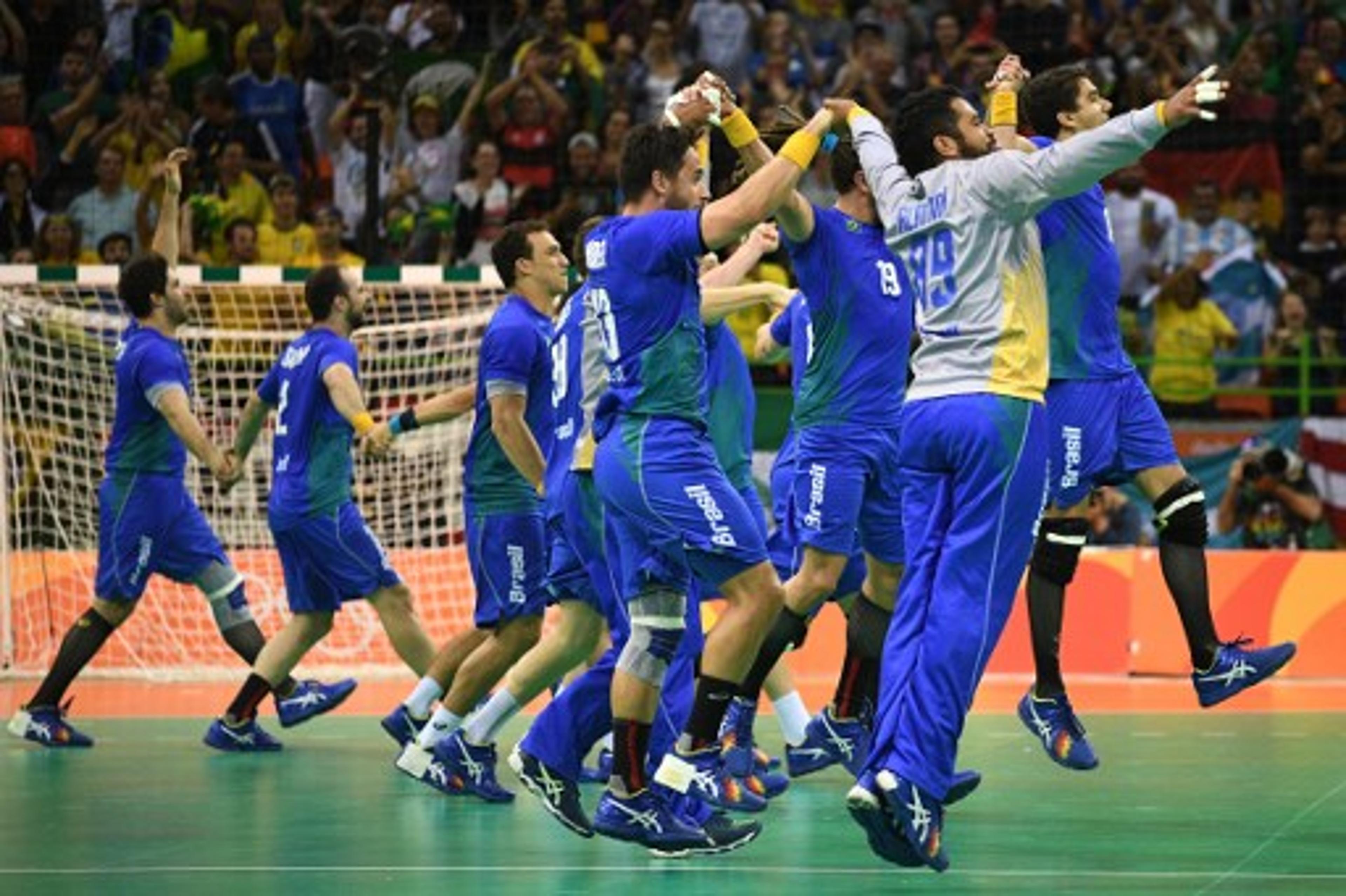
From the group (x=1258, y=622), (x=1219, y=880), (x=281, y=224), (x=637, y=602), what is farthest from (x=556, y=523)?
(x=281, y=224)

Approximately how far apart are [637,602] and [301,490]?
4.63 metres

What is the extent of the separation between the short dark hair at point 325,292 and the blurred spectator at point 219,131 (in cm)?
915

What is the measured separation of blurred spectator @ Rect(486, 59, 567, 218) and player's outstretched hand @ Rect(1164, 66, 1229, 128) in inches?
559

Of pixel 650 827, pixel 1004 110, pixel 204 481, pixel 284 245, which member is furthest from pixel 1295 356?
pixel 650 827

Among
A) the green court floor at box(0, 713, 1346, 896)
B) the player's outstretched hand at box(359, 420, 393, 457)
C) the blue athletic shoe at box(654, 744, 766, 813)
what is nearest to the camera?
the green court floor at box(0, 713, 1346, 896)

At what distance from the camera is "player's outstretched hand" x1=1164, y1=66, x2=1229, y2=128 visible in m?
7.80

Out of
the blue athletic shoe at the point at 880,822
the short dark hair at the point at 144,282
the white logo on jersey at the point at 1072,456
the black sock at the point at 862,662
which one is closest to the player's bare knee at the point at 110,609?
the short dark hair at the point at 144,282

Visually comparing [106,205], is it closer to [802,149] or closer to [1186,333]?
[1186,333]

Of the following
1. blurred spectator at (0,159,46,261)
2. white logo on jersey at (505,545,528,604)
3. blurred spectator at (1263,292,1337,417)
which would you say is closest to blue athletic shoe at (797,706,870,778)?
white logo on jersey at (505,545,528,604)

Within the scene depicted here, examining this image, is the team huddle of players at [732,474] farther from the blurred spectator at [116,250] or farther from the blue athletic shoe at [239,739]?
the blurred spectator at [116,250]

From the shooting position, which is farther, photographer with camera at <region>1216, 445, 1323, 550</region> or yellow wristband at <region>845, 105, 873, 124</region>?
photographer with camera at <region>1216, 445, 1323, 550</region>

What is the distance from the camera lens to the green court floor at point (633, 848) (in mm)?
8641

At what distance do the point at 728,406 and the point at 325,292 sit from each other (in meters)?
2.80

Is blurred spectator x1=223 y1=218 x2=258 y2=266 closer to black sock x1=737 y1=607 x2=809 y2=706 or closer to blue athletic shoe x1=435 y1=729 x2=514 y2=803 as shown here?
blue athletic shoe x1=435 y1=729 x2=514 y2=803
